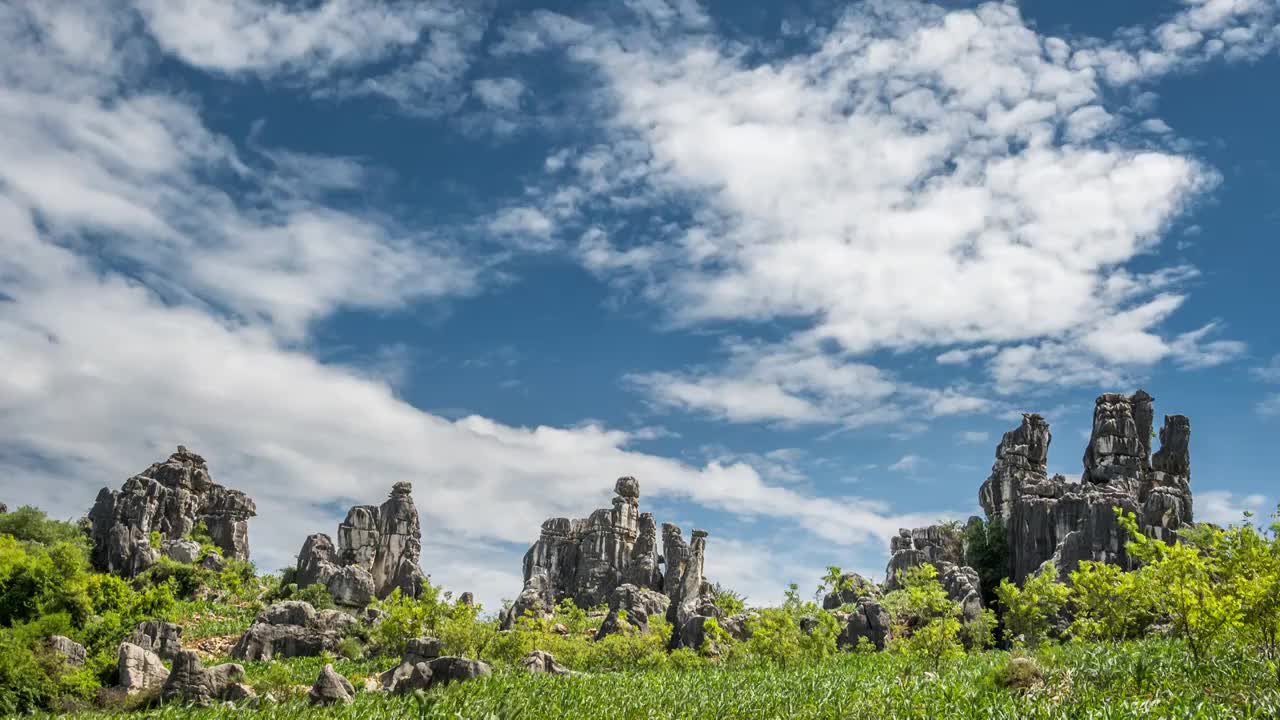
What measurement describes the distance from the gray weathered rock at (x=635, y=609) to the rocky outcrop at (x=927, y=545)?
1758 cm

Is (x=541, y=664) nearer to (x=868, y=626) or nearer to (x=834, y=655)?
(x=834, y=655)

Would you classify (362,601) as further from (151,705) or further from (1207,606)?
(1207,606)

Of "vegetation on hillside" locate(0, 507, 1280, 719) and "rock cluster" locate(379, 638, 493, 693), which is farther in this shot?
"rock cluster" locate(379, 638, 493, 693)

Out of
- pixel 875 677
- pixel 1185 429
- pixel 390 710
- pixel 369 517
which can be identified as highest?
pixel 1185 429

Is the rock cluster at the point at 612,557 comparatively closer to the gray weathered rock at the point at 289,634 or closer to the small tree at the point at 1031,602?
the gray weathered rock at the point at 289,634

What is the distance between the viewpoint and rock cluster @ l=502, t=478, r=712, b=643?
243 feet

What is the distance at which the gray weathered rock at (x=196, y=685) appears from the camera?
78.4ft

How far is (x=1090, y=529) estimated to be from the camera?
171ft

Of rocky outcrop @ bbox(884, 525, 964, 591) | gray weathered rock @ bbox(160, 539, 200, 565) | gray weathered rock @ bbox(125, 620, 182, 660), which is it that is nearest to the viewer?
gray weathered rock @ bbox(125, 620, 182, 660)

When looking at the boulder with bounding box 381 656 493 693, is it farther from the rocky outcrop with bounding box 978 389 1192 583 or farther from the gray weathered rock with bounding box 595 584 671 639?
the rocky outcrop with bounding box 978 389 1192 583

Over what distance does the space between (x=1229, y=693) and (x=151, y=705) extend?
26.5 metres

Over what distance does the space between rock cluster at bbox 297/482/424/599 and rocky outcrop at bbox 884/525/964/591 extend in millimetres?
38841

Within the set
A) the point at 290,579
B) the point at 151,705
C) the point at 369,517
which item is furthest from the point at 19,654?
the point at 369,517

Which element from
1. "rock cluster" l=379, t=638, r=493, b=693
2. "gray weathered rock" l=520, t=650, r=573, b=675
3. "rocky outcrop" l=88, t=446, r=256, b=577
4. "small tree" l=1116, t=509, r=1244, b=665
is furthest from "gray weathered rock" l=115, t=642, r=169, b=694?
"rocky outcrop" l=88, t=446, r=256, b=577
